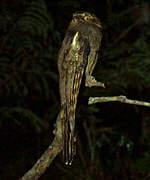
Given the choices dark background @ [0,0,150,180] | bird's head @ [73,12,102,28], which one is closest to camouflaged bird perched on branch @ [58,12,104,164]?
bird's head @ [73,12,102,28]

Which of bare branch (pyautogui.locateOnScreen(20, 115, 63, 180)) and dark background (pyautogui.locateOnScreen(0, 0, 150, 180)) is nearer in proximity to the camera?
bare branch (pyautogui.locateOnScreen(20, 115, 63, 180))

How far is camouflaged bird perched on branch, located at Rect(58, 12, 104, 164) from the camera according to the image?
2.39ft

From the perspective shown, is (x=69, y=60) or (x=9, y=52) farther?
(x=9, y=52)

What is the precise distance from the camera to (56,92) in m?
2.19

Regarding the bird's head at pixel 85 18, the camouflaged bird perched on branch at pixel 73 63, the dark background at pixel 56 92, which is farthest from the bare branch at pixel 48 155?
the dark background at pixel 56 92

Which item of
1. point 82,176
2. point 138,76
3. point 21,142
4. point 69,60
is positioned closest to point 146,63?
point 138,76

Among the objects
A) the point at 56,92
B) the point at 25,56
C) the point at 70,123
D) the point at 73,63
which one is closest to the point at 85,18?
the point at 73,63

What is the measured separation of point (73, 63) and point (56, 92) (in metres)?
1.44

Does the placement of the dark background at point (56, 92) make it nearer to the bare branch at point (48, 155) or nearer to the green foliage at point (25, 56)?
the green foliage at point (25, 56)

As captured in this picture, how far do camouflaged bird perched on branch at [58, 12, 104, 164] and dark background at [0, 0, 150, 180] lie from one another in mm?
989

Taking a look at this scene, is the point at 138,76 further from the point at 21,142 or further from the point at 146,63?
the point at 21,142

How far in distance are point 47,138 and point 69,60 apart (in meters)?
1.41

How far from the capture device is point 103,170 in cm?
206

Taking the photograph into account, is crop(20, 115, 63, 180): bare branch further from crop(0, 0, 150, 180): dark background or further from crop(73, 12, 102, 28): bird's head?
crop(0, 0, 150, 180): dark background
